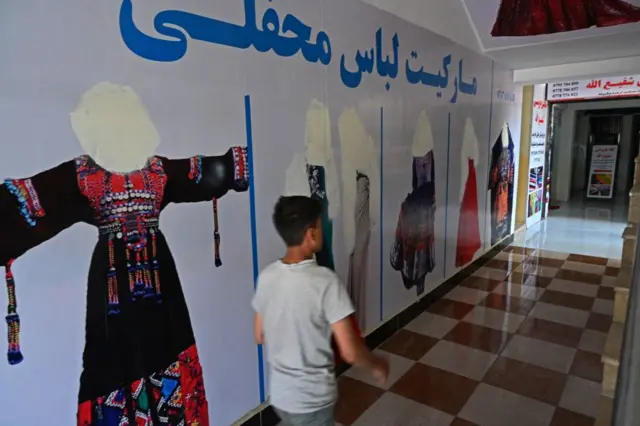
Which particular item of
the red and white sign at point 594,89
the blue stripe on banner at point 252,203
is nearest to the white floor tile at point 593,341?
the blue stripe on banner at point 252,203

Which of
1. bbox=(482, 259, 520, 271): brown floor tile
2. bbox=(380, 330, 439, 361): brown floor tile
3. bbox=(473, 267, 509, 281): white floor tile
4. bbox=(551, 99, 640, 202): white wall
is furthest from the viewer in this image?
bbox=(551, 99, 640, 202): white wall

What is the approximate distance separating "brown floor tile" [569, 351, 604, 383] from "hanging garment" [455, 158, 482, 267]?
4.79 feet

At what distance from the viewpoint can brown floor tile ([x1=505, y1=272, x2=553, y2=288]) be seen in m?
4.12

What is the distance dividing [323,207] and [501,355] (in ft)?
5.13

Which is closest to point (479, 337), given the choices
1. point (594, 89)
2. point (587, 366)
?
Result: point (587, 366)

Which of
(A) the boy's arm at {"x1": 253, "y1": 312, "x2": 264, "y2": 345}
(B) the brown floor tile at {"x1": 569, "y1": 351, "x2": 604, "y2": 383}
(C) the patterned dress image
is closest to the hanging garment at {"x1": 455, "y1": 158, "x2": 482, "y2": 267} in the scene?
(B) the brown floor tile at {"x1": 569, "y1": 351, "x2": 604, "y2": 383}

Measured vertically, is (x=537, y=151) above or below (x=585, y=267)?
above

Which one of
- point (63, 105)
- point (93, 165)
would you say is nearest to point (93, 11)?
point (63, 105)

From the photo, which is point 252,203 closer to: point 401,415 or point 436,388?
point 401,415

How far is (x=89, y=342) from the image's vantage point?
1.41m

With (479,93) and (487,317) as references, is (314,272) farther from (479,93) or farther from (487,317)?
(479,93)

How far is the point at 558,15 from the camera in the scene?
3344mm

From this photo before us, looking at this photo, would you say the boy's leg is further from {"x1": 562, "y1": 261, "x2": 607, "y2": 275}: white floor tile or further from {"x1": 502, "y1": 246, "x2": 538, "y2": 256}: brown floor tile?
{"x1": 502, "y1": 246, "x2": 538, "y2": 256}: brown floor tile

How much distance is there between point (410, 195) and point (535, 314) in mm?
1428
